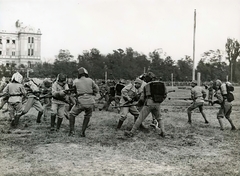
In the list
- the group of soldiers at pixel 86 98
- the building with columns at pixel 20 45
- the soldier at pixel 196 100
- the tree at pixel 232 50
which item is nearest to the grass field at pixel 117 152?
the group of soldiers at pixel 86 98

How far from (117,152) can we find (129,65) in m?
51.1

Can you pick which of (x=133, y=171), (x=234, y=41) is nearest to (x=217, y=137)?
(x=133, y=171)

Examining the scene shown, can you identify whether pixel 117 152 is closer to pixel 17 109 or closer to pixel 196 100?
pixel 17 109

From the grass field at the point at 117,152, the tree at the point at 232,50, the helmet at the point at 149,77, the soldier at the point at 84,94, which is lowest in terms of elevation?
the grass field at the point at 117,152

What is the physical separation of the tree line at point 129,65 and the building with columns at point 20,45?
28.5 m

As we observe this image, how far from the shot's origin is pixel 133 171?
5.72 m

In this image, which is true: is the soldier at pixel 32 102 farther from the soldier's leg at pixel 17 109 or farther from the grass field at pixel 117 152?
the grass field at pixel 117 152

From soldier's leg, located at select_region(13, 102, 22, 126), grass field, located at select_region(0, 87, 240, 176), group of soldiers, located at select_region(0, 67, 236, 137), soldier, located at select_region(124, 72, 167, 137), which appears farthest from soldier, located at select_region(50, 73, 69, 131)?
soldier, located at select_region(124, 72, 167, 137)

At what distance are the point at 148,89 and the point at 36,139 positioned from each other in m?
3.25

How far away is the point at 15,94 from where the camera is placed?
10.1 m

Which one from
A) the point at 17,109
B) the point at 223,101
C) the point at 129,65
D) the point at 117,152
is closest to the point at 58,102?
the point at 17,109

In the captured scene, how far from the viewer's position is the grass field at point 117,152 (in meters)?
5.80

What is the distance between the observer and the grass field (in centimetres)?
A: 580

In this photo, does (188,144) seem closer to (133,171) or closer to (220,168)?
(220,168)
